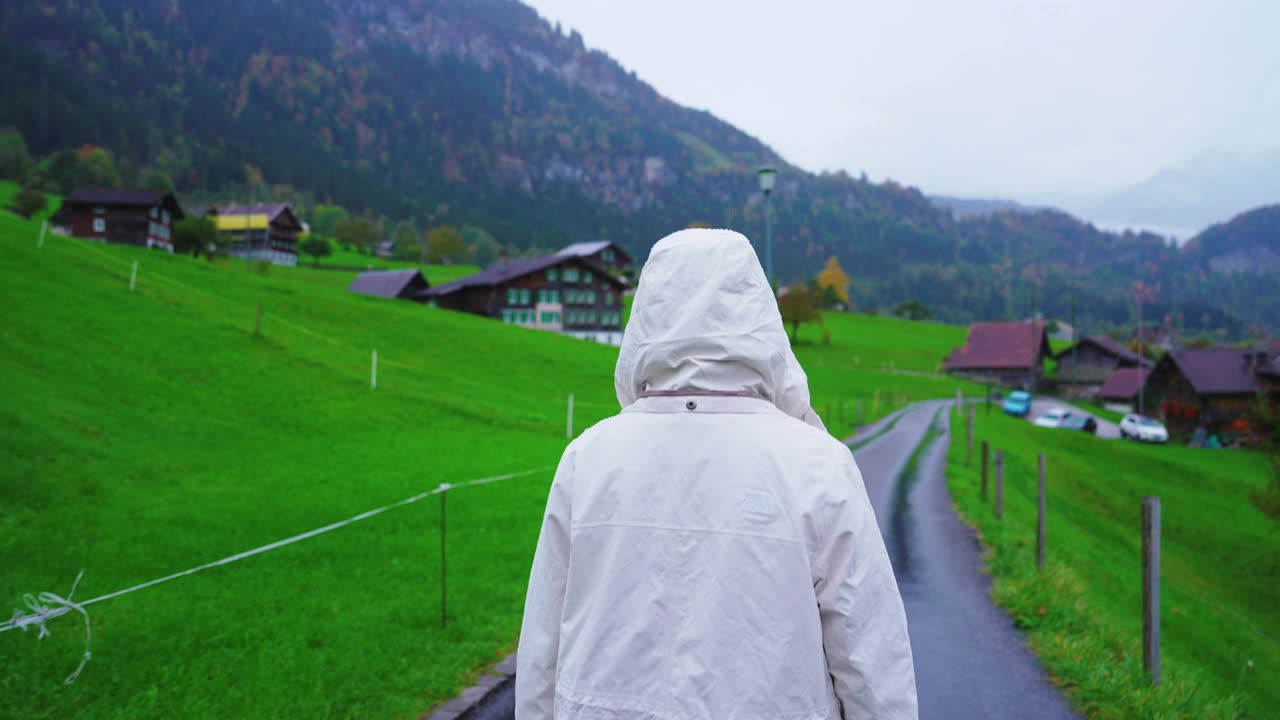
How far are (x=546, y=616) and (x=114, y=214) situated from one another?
8087 centimetres

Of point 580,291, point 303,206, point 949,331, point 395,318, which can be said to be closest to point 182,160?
point 303,206

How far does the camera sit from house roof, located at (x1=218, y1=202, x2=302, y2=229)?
9769 cm

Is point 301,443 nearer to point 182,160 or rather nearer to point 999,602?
point 999,602

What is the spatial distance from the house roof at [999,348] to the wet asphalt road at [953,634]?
7514cm

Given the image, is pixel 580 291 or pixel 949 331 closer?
pixel 580 291

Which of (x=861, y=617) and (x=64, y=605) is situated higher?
(x=861, y=617)

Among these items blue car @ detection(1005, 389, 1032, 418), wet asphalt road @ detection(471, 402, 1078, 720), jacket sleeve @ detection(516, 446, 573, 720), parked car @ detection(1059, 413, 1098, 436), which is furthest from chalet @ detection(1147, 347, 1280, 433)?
jacket sleeve @ detection(516, 446, 573, 720)

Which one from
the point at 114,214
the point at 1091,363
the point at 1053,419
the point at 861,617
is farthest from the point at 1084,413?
the point at 114,214

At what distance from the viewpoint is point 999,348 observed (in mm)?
86750

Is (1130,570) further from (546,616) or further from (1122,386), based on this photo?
(1122,386)

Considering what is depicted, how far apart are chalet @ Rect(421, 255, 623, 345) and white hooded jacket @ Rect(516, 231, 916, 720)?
69842 millimetres

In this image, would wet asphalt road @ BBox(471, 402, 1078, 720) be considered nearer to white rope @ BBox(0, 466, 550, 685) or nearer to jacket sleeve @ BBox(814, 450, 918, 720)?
white rope @ BBox(0, 466, 550, 685)

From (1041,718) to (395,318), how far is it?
46204mm

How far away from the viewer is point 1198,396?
190 ft
